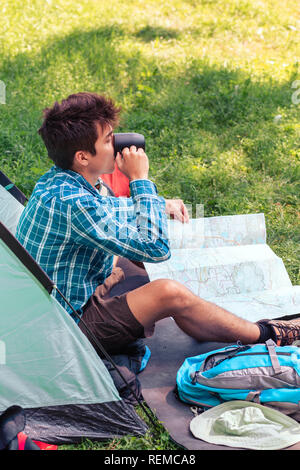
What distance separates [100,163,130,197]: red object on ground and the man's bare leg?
119cm

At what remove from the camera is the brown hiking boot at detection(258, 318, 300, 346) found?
274 cm

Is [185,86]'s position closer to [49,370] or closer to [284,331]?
[284,331]

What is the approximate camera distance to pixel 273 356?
2.49 metres

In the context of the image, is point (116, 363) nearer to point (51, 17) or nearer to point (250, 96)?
point (250, 96)

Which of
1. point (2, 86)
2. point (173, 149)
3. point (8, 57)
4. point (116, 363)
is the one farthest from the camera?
point (8, 57)

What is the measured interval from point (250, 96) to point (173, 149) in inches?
42.2

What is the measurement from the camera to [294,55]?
6.25 meters

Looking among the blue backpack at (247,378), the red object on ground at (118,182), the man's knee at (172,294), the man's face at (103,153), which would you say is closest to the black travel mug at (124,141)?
the man's face at (103,153)

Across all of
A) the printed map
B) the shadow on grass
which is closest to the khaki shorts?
the printed map

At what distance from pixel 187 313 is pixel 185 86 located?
342 cm

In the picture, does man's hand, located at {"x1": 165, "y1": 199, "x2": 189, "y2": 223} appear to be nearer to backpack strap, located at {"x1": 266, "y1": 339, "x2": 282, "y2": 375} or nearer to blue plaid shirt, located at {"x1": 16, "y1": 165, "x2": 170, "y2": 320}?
blue plaid shirt, located at {"x1": 16, "y1": 165, "x2": 170, "y2": 320}
